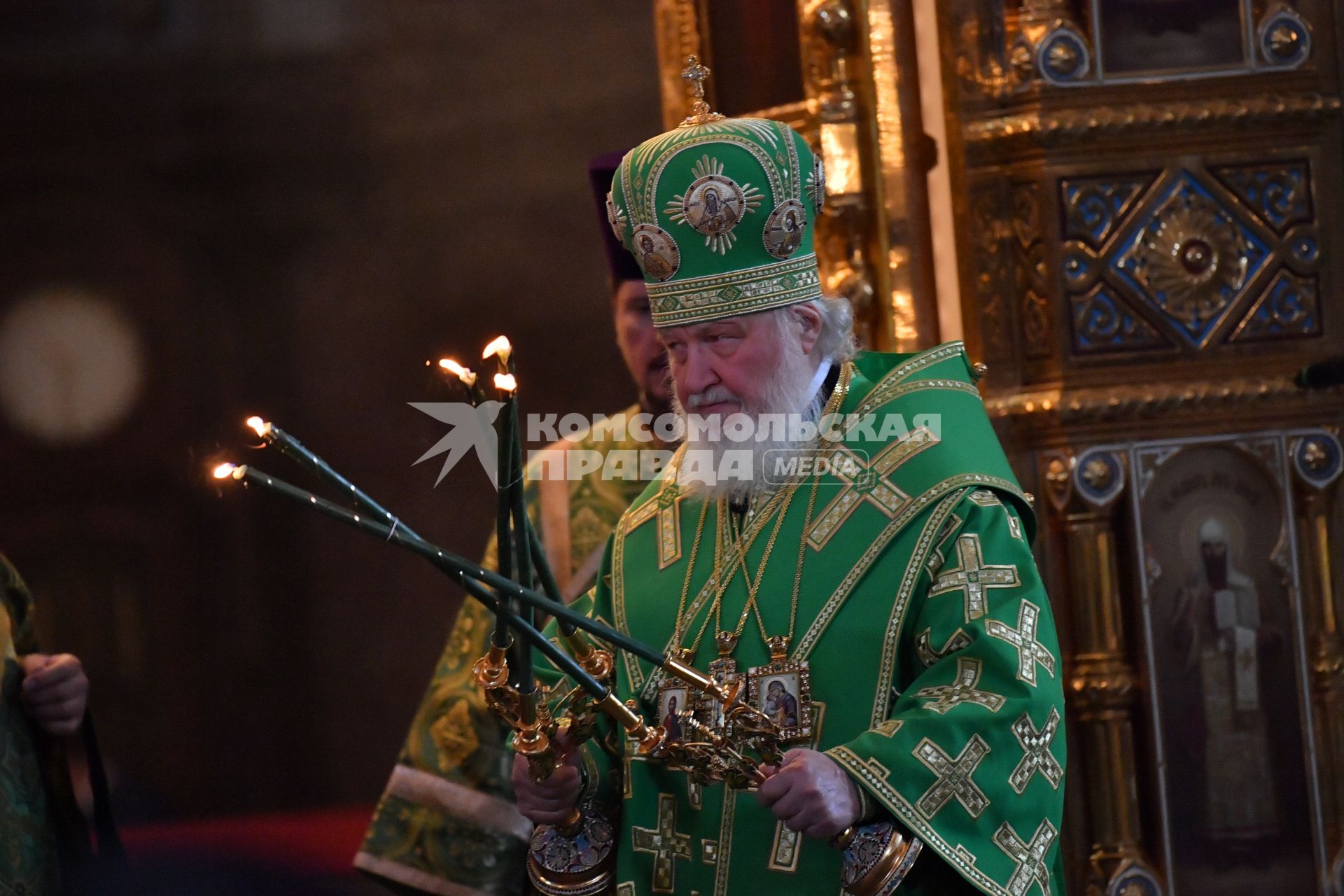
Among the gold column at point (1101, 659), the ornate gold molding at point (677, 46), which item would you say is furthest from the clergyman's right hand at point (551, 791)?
the ornate gold molding at point (677, 46)

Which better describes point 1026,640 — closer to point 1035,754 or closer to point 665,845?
point 1035,754

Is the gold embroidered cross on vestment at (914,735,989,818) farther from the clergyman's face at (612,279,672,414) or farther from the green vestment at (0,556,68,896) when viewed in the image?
the green vestment at (0,556,68,896)

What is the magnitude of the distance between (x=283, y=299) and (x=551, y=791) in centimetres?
446

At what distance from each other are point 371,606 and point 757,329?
13.8 ft

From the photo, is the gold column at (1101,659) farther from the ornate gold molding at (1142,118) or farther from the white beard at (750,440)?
the white beard at (750,440)

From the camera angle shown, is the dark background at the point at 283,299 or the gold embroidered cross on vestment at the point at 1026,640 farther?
the dark background at the point at 283,299

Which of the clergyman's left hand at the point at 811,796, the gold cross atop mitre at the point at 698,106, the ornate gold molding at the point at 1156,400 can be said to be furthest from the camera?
the ornate gold molding at the point at 1156,400

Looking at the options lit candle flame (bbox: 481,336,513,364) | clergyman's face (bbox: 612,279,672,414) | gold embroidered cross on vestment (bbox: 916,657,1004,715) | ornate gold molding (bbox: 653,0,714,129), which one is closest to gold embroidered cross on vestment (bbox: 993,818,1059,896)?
gold embroidered cross on vestment (bbox: 916,657,1004,715)

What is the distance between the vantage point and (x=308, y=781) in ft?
22.0

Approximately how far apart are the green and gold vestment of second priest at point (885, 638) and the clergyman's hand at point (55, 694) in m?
1.18

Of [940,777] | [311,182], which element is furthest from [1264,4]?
[311,182]

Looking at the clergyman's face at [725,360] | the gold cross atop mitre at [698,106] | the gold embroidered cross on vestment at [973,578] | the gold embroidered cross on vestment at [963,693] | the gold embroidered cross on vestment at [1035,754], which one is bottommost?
the gold embroidered cross on vestment at [1035,754]

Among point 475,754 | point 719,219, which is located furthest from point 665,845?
point 475,754

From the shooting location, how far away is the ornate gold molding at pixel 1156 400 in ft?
13.0
